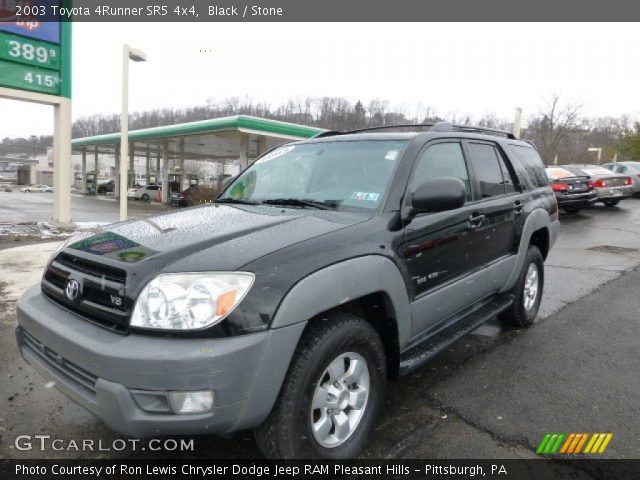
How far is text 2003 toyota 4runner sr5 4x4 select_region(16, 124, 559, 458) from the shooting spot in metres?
2.01

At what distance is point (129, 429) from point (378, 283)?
4.59 feet

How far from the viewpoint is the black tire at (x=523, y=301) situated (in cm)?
454

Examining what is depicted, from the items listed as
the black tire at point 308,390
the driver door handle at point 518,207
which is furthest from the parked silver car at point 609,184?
the black tire at point 308,390

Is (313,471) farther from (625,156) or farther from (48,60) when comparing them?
(625,156)

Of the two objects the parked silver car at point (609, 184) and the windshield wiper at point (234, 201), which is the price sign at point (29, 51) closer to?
the windshield wiper at point (234, 201)

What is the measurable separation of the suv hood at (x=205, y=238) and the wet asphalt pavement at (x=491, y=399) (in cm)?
121

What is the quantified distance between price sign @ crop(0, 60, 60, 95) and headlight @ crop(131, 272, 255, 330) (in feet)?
40.6

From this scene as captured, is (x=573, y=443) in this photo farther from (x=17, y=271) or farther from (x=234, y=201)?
(x=17, y=271)

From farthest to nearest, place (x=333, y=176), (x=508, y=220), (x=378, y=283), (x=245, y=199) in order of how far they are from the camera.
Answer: (x=508, y=220) → (x=245, y=199) → (x=333, y=176) → (x=378, y=283)

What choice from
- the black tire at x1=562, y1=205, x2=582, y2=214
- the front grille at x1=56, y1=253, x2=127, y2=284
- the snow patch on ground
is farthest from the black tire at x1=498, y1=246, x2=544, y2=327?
the black tire at x1=562, y1=205, x2=582, y2=214

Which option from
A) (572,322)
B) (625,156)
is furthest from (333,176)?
(625,156)

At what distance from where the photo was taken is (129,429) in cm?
201

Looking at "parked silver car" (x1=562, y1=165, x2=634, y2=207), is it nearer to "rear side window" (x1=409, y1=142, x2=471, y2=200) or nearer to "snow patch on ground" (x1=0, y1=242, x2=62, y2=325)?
"rear side window" (x1=409, y1=142, x2=471, y2=200)

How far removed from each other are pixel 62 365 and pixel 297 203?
1630 mm
